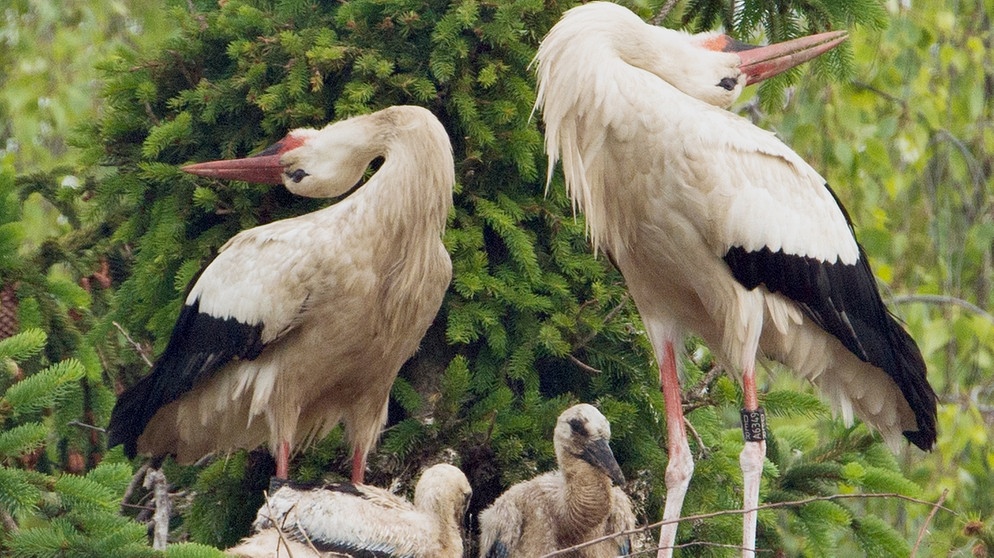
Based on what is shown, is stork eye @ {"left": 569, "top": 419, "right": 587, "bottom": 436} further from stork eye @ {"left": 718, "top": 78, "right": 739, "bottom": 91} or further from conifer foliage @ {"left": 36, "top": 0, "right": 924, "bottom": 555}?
stork eye @ {"left": 718, "top": 78, "right": 739, "bottom": 91}

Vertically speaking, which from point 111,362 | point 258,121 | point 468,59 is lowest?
point 111,362

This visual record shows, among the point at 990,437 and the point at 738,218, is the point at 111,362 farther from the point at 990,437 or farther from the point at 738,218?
the point at 990,437

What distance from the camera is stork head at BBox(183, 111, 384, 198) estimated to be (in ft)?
17.6

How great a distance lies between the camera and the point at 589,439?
197 inches

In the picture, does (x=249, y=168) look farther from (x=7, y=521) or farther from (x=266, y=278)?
(x=7, y=521)

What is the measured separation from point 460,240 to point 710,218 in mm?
1302

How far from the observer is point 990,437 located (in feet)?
29.4

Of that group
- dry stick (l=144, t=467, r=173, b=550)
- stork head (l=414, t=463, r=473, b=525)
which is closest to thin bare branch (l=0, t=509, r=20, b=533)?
dry stick (l=144, t=467, r=173, b=550)

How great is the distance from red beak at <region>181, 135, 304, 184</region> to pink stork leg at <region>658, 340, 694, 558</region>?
160 cm

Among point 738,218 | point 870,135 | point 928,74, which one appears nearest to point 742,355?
point 738,218

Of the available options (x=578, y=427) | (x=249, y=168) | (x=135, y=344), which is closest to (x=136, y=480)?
(x=135, y=344)

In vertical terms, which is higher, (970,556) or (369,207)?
(369,207)

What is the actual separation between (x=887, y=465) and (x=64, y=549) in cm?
356

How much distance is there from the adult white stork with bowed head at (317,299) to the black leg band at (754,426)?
1.21 m
